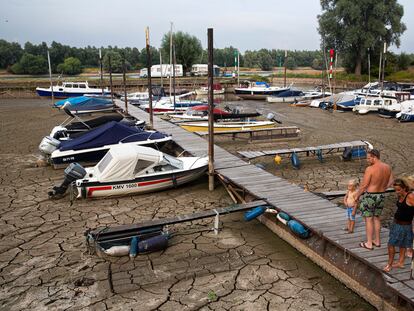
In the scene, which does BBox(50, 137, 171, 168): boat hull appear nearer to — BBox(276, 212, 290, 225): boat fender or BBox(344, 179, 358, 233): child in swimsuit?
BBox(276, 212, 290, 225): boat fender

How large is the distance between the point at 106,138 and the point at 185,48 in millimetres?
58990

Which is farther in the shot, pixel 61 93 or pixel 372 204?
pixel 61 93

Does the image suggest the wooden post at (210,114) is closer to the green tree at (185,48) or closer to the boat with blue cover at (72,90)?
the boat with blue cover at (72,90)

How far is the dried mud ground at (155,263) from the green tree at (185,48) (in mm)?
60708

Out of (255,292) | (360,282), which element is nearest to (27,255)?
(255,292)

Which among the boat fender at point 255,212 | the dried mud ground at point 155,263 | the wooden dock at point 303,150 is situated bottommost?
the dried mud ground at point 155,263

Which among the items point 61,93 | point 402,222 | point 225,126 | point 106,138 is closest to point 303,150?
point 225,126

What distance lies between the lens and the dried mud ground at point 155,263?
6554 mm

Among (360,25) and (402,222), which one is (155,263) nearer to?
(402,222)

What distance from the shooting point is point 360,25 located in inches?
2109

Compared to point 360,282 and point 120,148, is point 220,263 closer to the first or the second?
point 360,282

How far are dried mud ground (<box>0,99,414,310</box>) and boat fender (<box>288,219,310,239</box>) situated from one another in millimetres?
511

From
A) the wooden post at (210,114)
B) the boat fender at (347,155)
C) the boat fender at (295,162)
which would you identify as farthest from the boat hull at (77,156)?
the boat fender at (347,155)

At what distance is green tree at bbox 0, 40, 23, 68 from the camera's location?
88.2 meters
